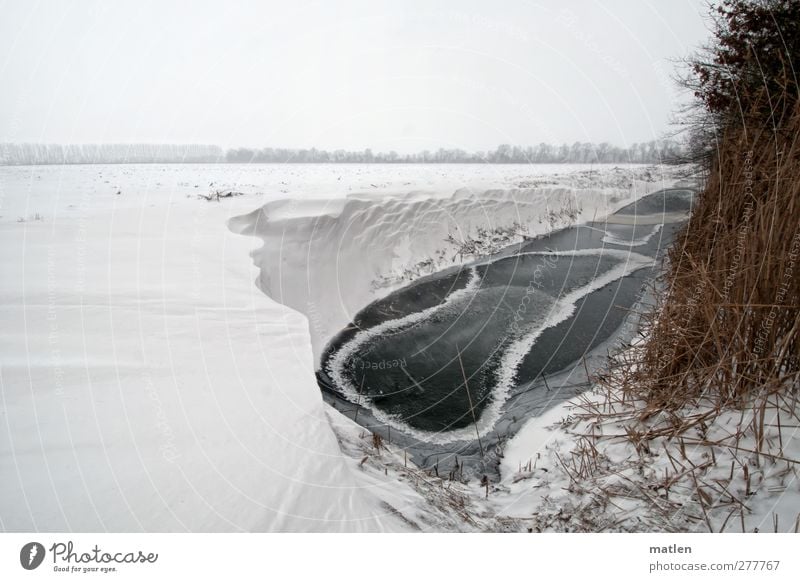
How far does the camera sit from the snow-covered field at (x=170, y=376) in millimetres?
1340

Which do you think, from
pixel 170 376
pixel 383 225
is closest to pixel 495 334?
pixel 383 225

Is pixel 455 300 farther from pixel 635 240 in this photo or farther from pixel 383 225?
pixel 635 240

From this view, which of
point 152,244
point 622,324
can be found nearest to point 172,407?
point 152,244

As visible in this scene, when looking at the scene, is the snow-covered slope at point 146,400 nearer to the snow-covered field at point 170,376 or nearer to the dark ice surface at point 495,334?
the snow-covered field at point 170,376

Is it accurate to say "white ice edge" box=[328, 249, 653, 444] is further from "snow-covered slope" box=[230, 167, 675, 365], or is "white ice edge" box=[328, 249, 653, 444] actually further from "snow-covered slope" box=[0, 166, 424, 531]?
"snow-covered slope" box=[0, 166, 424, 531]

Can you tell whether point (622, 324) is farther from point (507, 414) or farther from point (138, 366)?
point (138, 366)
